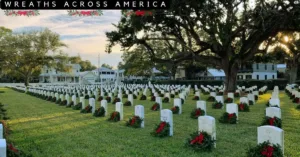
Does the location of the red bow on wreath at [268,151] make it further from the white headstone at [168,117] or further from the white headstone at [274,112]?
the white headstone at [274,112]

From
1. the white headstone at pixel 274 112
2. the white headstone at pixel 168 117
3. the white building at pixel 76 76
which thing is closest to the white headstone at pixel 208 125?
the white headstone at pixel 168 117

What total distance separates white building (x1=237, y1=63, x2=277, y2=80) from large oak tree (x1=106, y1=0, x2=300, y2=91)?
3998 centimetres

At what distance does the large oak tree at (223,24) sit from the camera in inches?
681

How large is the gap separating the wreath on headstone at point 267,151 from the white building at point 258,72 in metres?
59.2

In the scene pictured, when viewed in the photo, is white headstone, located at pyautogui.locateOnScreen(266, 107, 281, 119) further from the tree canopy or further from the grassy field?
the tree canopy

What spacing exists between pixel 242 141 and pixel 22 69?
47369 millimetres

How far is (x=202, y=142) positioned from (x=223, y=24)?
12.6m

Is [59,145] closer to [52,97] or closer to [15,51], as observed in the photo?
[52,97]

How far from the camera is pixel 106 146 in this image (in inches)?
308

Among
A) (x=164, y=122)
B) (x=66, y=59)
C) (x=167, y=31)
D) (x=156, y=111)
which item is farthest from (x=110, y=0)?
(x=66, y=59)

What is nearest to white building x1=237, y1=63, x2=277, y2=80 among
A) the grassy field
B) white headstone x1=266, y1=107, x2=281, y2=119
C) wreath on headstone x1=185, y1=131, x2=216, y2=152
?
the grassy field

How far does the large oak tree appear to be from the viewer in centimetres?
1730

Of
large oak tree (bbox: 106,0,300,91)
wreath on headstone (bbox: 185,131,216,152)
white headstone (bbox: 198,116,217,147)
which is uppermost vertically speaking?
large oak tree (bbox: 106,0,300,91)

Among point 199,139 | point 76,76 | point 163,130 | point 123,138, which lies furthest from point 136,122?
point 76,76
